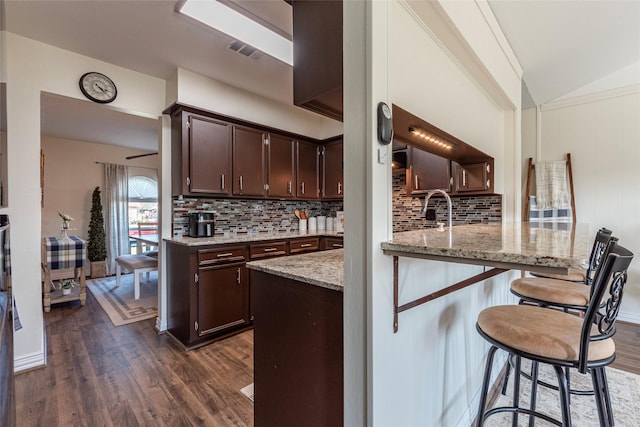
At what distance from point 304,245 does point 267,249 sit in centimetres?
53

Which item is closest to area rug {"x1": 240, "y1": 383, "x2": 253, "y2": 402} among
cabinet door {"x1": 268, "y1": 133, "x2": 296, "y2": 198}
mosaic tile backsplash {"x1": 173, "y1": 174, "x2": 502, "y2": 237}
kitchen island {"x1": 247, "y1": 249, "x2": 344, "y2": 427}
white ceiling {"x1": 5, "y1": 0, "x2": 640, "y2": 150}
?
kitchen island {"x1": 247, "y1": 249, "x2": 344, "y2": 427}

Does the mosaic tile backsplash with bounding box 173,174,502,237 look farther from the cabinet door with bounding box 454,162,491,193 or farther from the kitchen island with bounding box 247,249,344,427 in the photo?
the kitchen island with bounding box 247,249,344,427

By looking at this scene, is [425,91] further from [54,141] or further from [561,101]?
[54,141]

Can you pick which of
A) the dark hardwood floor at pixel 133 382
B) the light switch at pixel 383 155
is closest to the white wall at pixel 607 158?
the light switch at pixel 383 155

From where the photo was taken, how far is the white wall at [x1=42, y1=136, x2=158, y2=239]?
4961 millimetres

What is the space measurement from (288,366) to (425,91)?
55.8 inches

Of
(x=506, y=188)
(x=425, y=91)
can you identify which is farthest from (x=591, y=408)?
(x=425, y=91)

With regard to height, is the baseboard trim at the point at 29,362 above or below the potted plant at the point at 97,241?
below

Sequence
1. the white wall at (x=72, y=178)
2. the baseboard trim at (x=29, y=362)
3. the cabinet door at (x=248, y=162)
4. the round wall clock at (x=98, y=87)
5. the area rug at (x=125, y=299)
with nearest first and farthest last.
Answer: the baseboard trim at (x=29, y=362) < the round wall clock at (x=98, y=87) < the cabinet door at (x=248, y=162) < the area rug at (x=125, y=299) < the white wall at (x=72, y=178)

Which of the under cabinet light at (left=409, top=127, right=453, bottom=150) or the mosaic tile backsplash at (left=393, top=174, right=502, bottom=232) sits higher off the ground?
the under cabinet light at (left=409, top=127, right=453, bottom=150)

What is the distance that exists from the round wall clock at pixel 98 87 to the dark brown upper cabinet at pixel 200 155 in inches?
21.1

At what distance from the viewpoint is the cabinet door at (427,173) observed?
9.98 feet

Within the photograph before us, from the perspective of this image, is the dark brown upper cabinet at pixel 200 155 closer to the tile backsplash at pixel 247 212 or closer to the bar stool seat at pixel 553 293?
the tile backsplash at pixel 247 212

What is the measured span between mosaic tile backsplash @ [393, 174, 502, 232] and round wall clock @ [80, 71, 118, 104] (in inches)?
123
